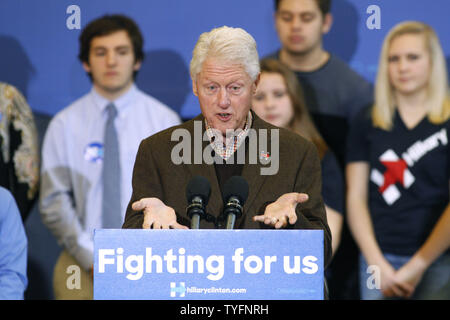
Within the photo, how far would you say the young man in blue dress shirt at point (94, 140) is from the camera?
13.0 feet

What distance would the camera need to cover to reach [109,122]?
4.01 m

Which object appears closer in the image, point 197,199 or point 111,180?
point 197,199

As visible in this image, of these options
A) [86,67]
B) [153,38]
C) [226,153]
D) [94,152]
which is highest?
[153,38]

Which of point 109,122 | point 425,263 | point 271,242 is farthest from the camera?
point 109,122

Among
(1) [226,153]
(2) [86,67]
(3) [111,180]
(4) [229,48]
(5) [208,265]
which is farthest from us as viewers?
(2) [86,67]

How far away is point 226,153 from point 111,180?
1.86m

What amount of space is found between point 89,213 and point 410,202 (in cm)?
184

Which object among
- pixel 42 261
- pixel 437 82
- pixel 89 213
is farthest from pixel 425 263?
pixel 42 261

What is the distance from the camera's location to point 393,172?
3.81 m

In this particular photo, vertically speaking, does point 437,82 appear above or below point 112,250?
above

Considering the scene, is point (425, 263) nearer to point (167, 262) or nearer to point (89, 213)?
point (89, 213)

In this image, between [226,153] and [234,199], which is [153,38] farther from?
[234,199]

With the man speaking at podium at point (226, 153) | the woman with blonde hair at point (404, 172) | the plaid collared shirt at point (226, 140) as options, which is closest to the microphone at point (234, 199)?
the man speaking at podium at point (226, 153)

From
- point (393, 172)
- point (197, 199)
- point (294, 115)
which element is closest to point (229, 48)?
point (197, 199)
